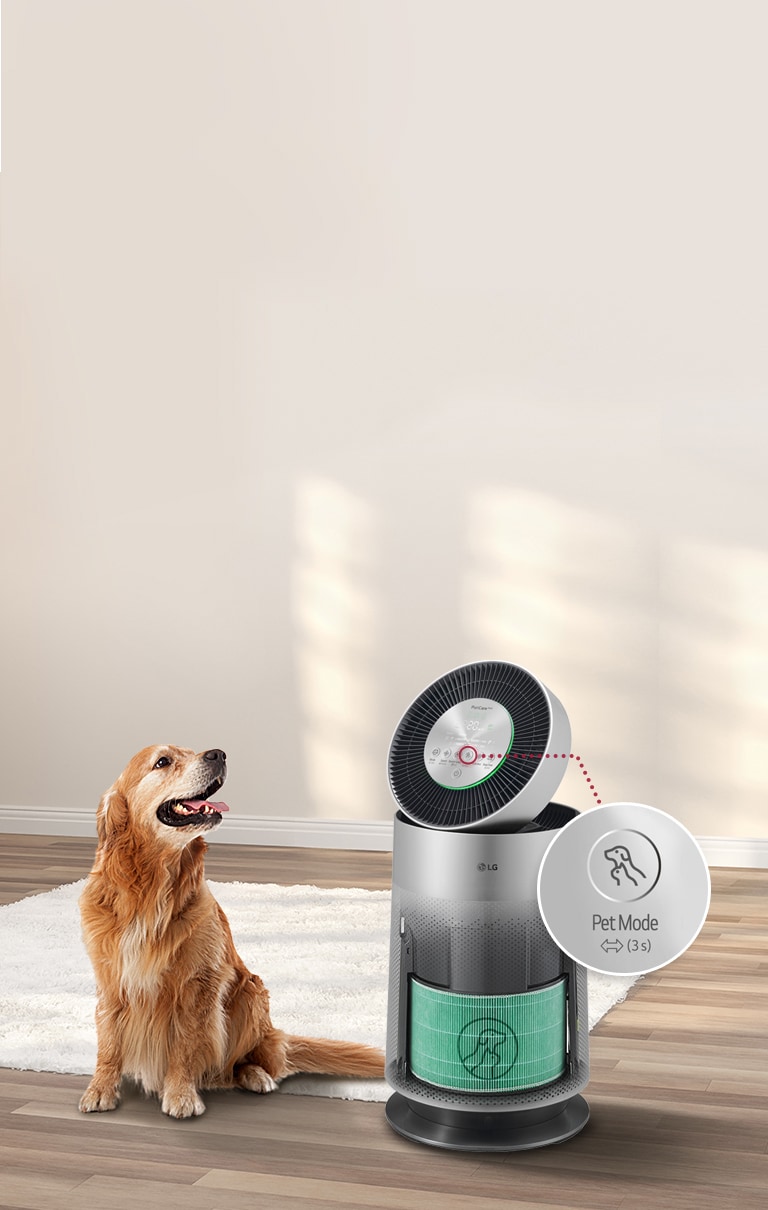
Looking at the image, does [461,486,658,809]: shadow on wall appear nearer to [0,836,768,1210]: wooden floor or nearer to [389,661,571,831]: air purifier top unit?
[0,836,768,1210]: wooden floor

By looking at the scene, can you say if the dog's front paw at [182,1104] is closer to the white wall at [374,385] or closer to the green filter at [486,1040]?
the green filter at [486,1040]

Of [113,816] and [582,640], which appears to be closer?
[113,816]

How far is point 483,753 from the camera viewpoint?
2012 millimetres

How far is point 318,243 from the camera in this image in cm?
471

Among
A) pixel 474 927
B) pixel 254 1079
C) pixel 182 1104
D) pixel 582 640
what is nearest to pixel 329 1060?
pixel 254 1079

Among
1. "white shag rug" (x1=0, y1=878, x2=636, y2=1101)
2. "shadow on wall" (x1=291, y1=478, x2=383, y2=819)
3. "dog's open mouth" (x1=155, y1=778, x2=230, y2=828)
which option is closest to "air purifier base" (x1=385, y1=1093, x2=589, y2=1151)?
"white shag rug" (x1=0, y1=878, x2=636, y2=1101)

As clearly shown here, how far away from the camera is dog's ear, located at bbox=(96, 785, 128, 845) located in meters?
2.15

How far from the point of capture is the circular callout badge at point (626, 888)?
Result: 6.12 feet

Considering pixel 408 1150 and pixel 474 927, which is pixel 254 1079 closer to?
pixel 408 1150

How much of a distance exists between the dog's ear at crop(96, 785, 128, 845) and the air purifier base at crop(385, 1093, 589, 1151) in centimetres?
63

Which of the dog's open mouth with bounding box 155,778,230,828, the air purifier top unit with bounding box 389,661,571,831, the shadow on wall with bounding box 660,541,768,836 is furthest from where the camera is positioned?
the shadow on wall with bounding box 660,541,768,836

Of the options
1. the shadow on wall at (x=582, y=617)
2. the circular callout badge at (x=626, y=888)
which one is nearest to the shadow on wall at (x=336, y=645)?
the shadow on wall at (x=582, y=617)

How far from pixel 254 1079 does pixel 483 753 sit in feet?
2.43

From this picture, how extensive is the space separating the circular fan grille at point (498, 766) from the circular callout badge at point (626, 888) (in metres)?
0.12
